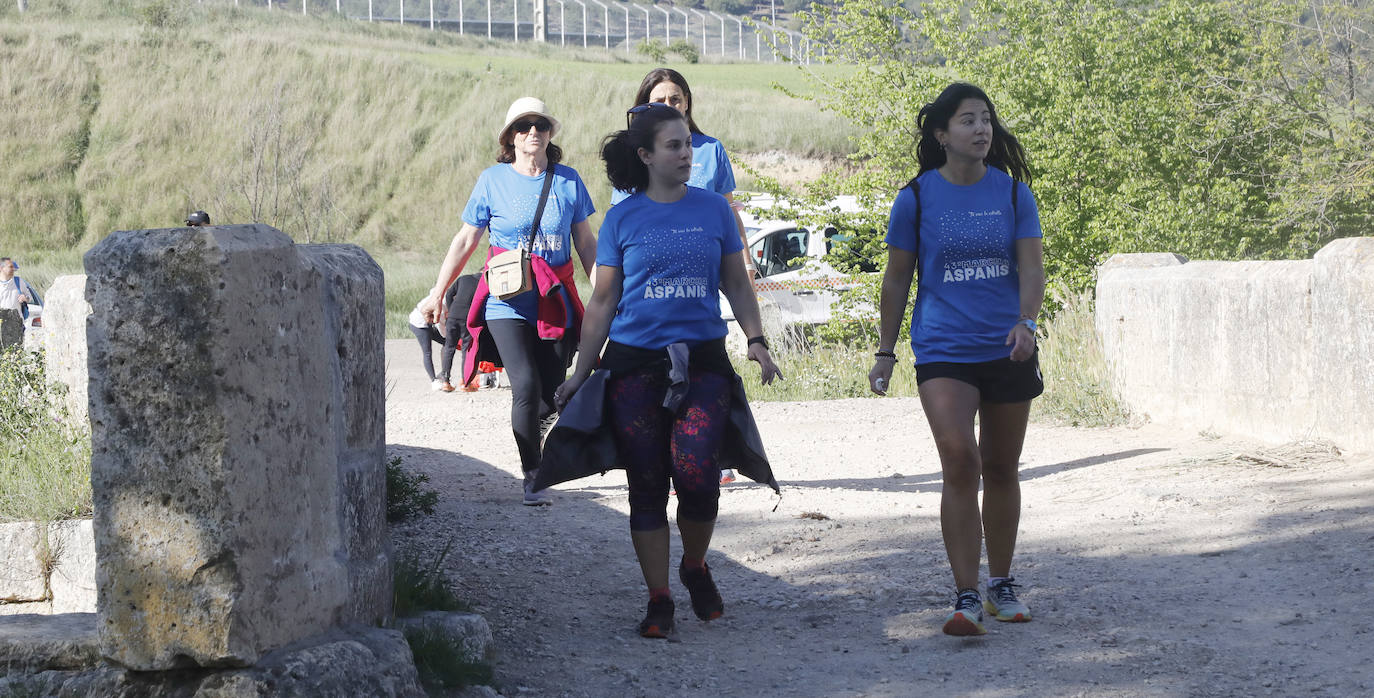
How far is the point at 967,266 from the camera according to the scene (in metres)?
4.16

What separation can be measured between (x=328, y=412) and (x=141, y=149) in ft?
123

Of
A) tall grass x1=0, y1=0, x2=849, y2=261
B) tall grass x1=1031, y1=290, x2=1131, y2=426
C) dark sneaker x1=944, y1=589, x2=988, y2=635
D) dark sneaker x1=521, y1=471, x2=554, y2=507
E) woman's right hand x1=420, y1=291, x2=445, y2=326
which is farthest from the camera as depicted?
tall grass x1=0, y1=0, x2=849, y2=261

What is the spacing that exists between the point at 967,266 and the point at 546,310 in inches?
92.1

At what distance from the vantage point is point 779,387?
11.8 metres

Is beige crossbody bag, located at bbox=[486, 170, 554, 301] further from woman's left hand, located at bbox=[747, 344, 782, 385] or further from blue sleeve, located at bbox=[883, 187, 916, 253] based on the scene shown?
blue sleeve, located at bbox=[883, 187, 916, 253]

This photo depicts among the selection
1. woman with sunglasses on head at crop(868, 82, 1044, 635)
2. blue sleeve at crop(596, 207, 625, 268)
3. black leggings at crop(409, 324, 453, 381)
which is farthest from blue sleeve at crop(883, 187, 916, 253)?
black leggings at crop(409, 324, 453, 381)

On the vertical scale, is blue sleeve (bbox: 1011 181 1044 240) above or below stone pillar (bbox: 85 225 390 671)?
above

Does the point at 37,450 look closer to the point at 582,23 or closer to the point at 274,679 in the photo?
the point at 274,679

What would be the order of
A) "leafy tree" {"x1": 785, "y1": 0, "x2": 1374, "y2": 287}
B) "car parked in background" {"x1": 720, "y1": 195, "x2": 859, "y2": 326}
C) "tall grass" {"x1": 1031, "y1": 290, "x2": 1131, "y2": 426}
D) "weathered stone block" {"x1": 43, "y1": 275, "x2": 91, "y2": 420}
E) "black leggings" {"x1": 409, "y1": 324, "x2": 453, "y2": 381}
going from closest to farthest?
"weathered stone block" {"x1": 43, "y1": 275, "x2": 91, "y2": 420}, "tall grass" {"x1": 1031, "y1": 290, "x2": 1131, "y2": 426}, "black leggings" {"x1": 409, "y1": 324, "x2": 453, "y2": 381}, "leafy tree" {"x1": 785, "y1": 0, "x2": 1374, "y2": 287}, "car parked in background" {"x1": 720, "y1": 195, "x2": 859, "y2": 326}

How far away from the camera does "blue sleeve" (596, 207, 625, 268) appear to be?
432 centimetres

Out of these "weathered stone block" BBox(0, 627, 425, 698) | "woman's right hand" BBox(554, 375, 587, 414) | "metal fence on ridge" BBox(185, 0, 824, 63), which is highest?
"metal fence on ridge" BBox(185, 0, 824, 63)

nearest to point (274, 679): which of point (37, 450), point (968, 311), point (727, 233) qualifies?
point (727, 233)

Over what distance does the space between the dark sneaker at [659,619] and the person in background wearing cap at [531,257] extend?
6.30ft

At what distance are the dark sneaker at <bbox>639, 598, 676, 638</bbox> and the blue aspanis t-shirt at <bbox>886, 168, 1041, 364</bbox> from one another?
45.0 inches
